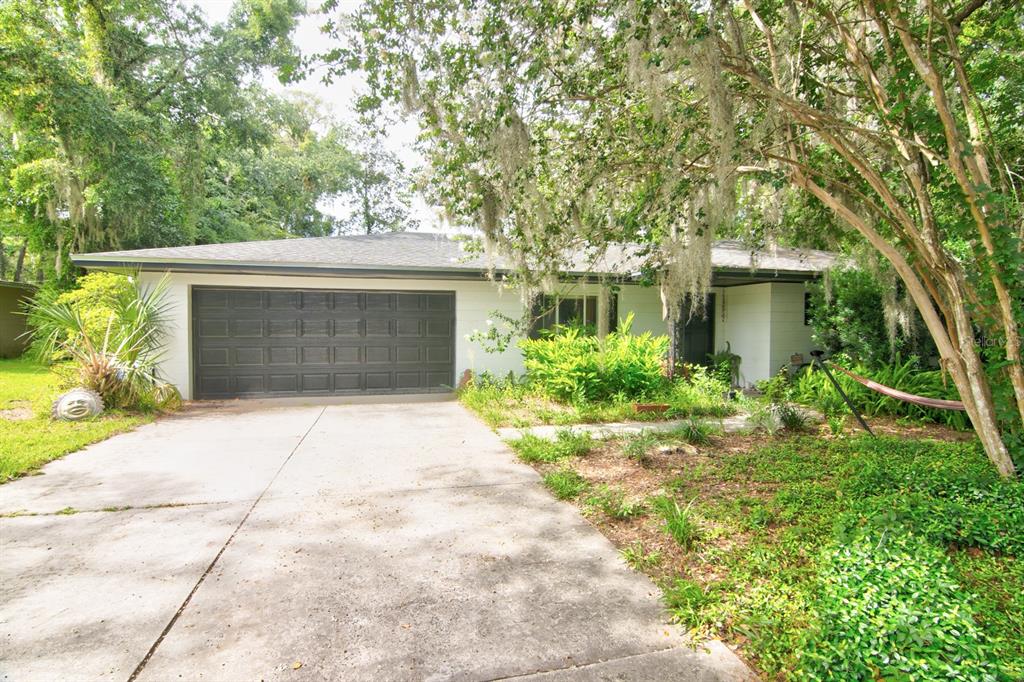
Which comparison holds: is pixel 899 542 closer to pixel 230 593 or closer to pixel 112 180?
pixel 230 593

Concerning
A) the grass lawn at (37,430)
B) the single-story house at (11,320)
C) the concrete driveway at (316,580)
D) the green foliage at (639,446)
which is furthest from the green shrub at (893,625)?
the single-story house at (11,320)

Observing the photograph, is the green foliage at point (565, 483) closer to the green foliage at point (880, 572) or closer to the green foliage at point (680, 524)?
the green foliage at point (680, 524)

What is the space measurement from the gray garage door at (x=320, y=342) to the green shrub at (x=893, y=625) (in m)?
7.66

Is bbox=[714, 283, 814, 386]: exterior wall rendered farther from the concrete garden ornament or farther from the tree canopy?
the concrete garden ornament

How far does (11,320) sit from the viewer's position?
53.7 feet

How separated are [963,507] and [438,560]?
3274 mm

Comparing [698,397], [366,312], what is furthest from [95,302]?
[698,397]

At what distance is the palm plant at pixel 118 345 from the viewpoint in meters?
6.88

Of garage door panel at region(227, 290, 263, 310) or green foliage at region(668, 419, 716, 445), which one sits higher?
garage door panel at region(227, 290, 263, 310)

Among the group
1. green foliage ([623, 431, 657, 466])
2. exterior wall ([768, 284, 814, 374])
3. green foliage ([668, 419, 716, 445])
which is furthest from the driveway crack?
exterior wall ([768, 284, 814, 374])

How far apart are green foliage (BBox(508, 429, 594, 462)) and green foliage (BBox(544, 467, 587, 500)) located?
0.45 m

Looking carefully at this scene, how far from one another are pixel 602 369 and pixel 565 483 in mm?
3683

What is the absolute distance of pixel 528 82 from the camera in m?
4.43

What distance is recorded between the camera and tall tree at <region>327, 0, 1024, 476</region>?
12.4 ft
